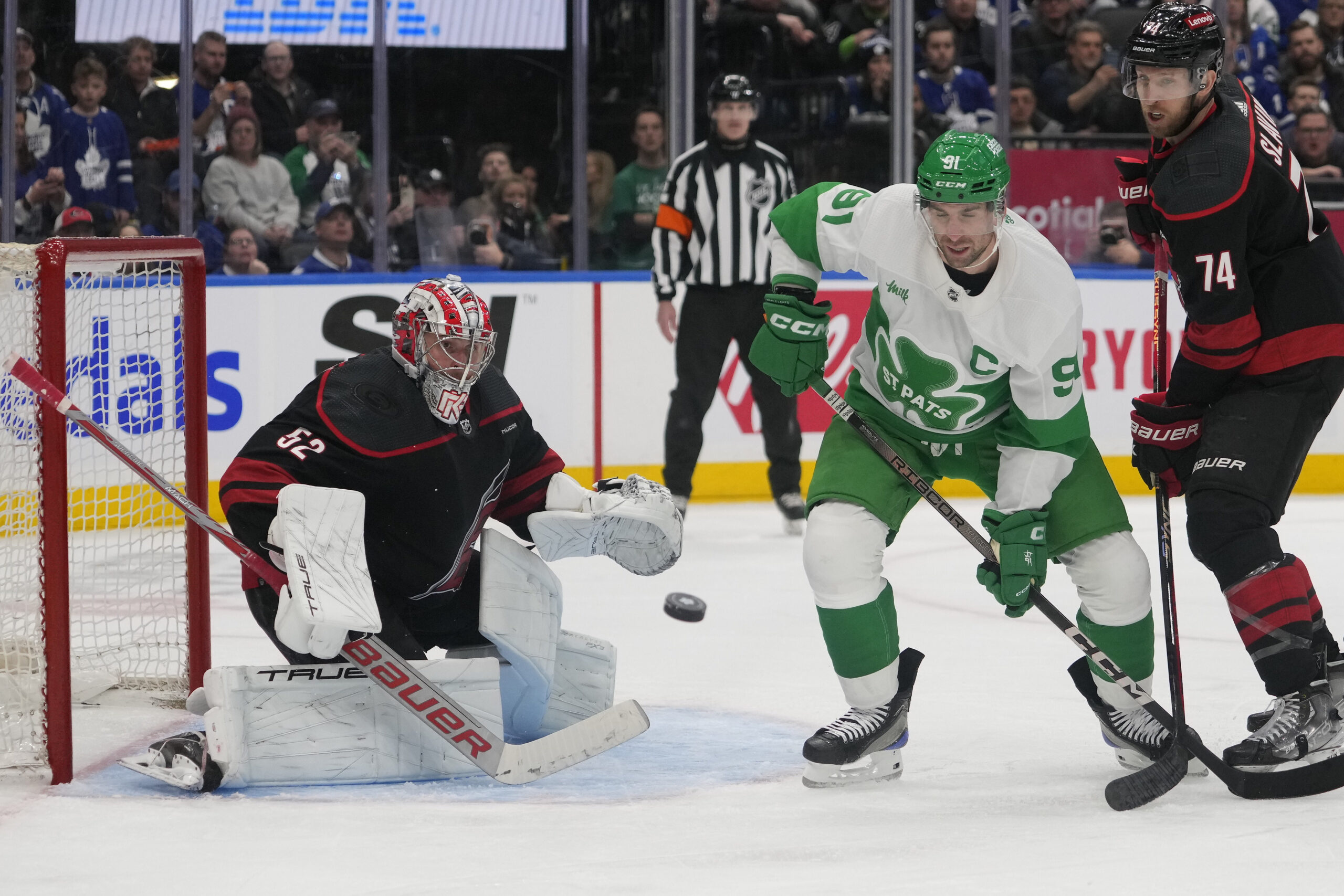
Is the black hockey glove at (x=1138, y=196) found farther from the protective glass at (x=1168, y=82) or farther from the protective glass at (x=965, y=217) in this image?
the protective glass at (x=965, y=217)

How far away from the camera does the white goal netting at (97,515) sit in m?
2.60

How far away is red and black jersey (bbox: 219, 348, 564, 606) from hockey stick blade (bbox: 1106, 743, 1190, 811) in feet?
3.41

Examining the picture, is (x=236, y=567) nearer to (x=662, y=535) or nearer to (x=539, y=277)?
(x=539, y=277)

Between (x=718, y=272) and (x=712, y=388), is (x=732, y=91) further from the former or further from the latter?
(x=712, y=388)

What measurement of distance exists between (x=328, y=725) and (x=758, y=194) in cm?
309

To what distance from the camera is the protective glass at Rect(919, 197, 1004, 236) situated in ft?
7.75

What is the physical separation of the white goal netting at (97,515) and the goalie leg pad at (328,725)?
310mm

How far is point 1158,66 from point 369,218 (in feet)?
12.6

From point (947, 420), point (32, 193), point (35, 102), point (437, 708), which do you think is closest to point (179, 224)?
point (32, 193)

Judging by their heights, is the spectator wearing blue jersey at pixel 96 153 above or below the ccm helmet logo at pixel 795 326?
above

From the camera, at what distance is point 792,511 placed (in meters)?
5.22

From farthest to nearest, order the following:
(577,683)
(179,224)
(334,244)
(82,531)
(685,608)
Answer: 1. (334,244)
2. (179,224)
3. (685,608)
4. (82,531)
5. (577,683)

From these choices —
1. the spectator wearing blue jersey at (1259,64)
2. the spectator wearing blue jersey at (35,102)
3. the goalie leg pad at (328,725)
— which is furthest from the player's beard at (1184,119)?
the spectator wearing blue jersey at (1259,64)

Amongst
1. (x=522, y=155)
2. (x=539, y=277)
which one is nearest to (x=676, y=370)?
(x=539, y=277)
